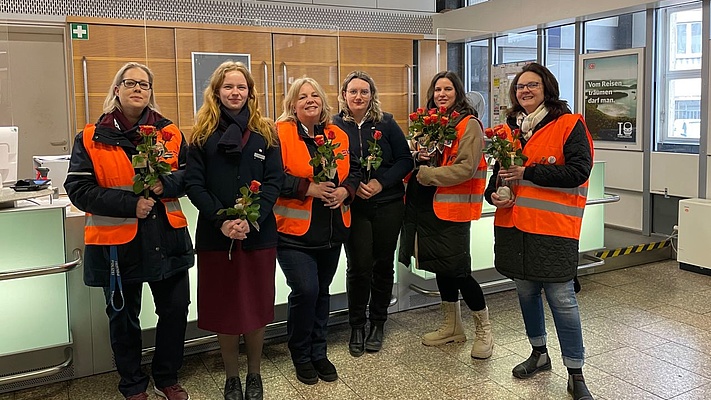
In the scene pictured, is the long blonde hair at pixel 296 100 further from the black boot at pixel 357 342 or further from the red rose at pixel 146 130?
the black boot at pixel 357 342

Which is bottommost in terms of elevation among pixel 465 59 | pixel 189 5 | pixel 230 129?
pixel 230 129

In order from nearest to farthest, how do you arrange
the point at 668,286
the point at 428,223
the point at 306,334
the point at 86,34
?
1. the point at 306,334
2. the point at 428,223
3. the point at 668,286
4. the point at 86,34

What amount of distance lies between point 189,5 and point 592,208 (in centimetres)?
455

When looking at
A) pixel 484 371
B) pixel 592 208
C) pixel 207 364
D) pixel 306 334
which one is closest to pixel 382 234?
pixel 306 334

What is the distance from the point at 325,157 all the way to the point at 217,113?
23.1 inches

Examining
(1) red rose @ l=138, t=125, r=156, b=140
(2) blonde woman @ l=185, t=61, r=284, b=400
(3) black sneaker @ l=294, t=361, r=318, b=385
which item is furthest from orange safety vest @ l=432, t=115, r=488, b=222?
(1) red rose @ l=138, t=125, r=156, b=140

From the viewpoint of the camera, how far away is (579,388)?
10.1 ft

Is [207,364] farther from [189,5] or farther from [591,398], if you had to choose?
[189,5]

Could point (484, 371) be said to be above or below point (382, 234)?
below

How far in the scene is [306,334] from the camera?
10.9ft

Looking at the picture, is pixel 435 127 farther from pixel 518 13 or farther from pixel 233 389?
pixel 518 13

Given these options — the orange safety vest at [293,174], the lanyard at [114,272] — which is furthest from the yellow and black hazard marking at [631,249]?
the lanyard at [114,272]

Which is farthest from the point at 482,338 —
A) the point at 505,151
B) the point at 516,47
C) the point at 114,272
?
the point at 516,47

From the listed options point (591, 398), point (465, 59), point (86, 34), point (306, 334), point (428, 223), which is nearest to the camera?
point (591, 398)
